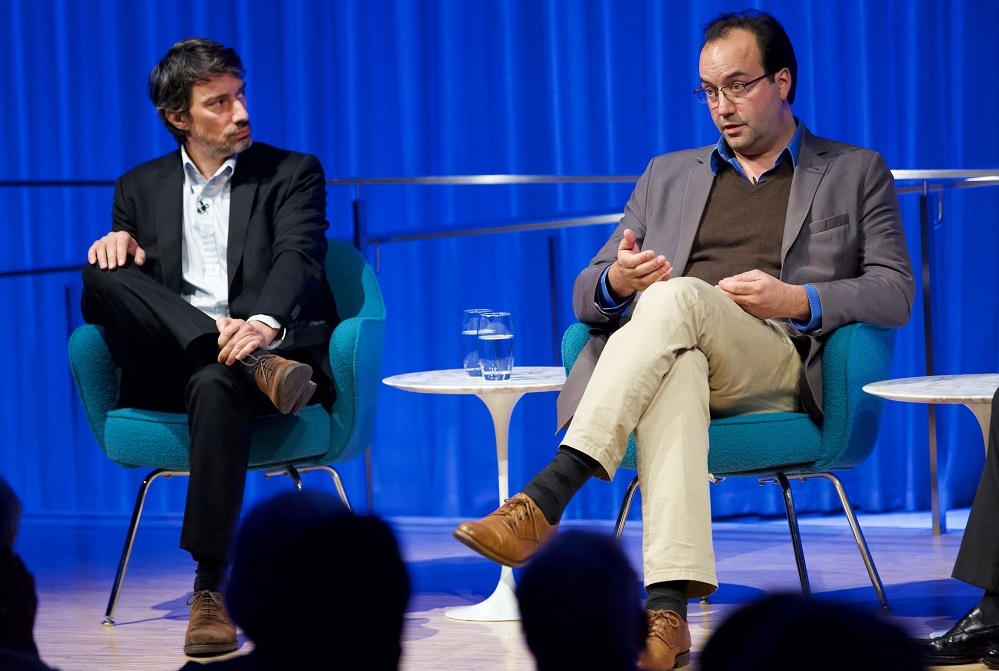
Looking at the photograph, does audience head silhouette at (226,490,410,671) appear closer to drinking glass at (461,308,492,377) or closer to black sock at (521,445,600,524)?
black sock at (521,445,600,524)

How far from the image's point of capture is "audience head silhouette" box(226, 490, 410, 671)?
3.17 feet

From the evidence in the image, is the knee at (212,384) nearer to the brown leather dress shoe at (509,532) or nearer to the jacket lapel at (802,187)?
the brown leather dress shoe at (509,532)

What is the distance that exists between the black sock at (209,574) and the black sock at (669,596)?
2.80 ft

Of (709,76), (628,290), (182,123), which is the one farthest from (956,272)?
(182,123)

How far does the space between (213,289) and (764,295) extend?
4.22 feet

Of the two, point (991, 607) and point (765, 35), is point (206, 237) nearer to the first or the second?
point (765, 35)

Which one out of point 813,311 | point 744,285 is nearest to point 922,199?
point 813,311

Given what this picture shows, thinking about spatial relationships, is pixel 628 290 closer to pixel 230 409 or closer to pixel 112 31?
pixel 230 409

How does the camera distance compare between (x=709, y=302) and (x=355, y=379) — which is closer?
(x=709, y=302)

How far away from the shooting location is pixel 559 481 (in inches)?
82.3

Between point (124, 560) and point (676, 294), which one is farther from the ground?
point (676, 294)

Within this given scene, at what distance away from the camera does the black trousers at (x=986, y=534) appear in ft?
6.48

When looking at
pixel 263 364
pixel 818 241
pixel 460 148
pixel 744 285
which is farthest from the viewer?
pixel 460 148

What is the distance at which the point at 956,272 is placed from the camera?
384 cm
